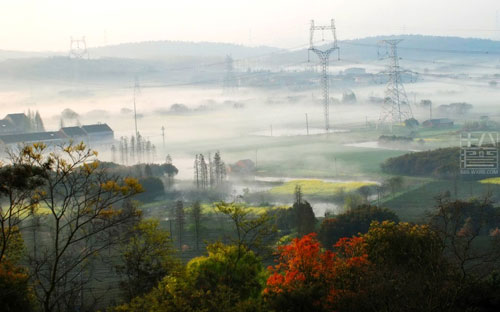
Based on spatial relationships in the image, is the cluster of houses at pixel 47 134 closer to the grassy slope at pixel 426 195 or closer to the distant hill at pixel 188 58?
the distant hill at pixel 188 58

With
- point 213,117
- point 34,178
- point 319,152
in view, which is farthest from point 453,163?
point 213,117

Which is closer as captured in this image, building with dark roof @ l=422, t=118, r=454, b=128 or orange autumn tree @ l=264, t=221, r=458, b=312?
orange autumn tree @ l=264, t=221, r=458, b=312

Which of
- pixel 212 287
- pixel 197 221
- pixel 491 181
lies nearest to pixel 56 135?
pixel 197 221

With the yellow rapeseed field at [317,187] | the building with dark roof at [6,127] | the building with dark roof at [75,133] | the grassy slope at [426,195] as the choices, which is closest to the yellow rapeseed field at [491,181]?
the grassy slope at [426,195]

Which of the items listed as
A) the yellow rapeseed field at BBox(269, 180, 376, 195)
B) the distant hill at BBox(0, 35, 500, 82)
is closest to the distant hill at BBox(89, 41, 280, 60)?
the distant hill at BBox(0, 35, 500, 82)

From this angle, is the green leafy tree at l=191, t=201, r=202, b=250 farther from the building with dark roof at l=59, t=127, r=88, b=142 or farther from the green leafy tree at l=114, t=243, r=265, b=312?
the building with dark roof at l=59, t=127, r=88, b=142

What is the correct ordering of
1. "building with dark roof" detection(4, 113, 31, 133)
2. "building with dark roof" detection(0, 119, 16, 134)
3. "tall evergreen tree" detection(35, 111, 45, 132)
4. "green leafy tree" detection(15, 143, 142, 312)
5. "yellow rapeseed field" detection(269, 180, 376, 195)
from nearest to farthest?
"green leafy tree" detection(15, 143, 142, 312), "yellow rapeseed field" detection(269, 180, 376, 195), "building with dark roof" detection(0, 119, 16, 134), "building with dark roof" detection(4, 113, 31, 133), "tall evergreen tree" detection(35, 111, 45, 132)

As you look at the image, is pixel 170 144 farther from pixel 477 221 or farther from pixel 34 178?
pixel 34 178
